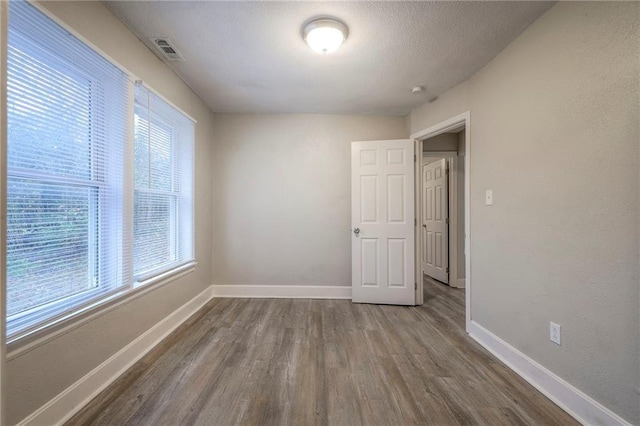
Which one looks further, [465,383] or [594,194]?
[465,383]

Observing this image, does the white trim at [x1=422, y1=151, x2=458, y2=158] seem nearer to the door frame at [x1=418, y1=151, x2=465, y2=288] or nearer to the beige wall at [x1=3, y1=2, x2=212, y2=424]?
the door frame at [x1=418, y1=151, x2=465, y2=288]

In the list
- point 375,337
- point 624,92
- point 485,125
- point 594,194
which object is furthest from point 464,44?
point 375,337

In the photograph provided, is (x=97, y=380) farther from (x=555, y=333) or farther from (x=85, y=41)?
(x=555, y=333)

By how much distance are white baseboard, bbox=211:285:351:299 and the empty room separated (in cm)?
32

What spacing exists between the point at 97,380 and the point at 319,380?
55.6 inches

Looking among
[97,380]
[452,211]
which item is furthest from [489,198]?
[97,380]

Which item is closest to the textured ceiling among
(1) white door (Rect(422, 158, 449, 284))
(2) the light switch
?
(2) the light switch

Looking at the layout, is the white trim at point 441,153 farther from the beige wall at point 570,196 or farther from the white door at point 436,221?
the beige wall at point 570,196

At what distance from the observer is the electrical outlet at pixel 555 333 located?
1.58m

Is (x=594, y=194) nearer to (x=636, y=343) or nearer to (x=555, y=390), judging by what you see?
(x=636, y=343)

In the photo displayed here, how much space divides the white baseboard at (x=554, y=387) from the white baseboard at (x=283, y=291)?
172 cm

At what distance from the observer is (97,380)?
1.60 metres

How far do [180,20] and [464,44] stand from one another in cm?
210

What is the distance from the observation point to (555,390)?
1.57 meters
